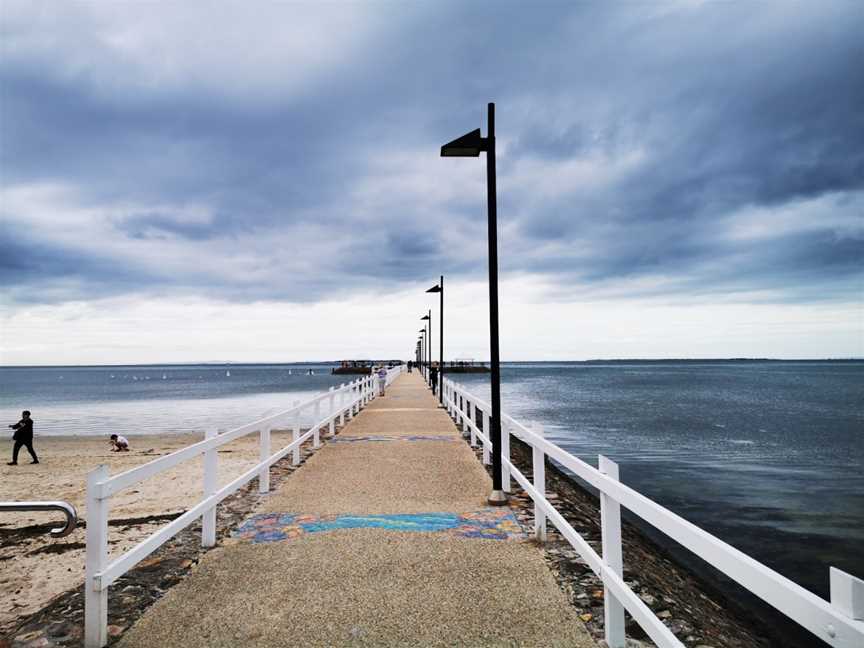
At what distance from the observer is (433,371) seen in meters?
33.4

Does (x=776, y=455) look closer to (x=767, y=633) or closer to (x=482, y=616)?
(x=767, y=633)

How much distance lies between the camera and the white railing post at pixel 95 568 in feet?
11.8

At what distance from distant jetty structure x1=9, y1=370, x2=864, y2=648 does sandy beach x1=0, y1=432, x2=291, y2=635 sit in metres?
0.81

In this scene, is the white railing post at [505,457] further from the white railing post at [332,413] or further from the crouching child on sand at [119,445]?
the crouching child on sand at [119,445]

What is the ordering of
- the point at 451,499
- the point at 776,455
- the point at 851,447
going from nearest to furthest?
the point at 451,499 < the point at 776,455 < the point at 851,447

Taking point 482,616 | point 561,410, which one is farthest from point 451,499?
point 561,410

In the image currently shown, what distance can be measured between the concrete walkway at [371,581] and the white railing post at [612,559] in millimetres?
203

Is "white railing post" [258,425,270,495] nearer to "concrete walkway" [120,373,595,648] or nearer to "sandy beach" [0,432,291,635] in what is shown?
"concrete walkway" [120,373,595,648]

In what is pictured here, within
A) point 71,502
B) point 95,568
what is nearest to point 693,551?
point 95,568

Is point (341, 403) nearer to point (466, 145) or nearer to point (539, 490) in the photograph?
point (466, 145)

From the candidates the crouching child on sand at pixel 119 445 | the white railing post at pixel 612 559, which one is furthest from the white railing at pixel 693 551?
the crouching child on sand at pixel 119 445

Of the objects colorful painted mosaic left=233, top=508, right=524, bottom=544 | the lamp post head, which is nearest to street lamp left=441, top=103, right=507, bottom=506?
the lamp post head

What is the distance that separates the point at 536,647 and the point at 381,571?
1.64 metres

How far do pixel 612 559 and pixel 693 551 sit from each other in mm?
1124
